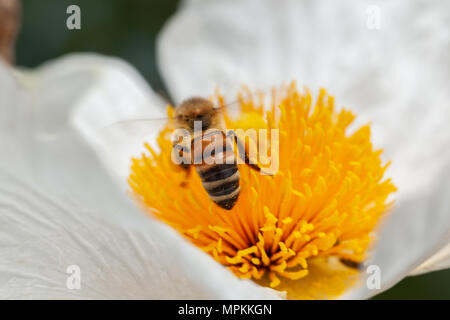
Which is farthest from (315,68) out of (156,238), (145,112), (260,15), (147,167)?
(156,238)

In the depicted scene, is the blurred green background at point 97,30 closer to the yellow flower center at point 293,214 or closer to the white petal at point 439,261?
the yellow flower center at point 293,214

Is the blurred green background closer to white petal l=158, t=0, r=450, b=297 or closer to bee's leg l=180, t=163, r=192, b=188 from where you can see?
white petal l=158, t=0, r=450, b=297

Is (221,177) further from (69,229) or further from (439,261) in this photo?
(439,261)

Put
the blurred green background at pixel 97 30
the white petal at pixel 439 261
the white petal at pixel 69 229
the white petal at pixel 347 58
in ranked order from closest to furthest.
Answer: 1. the white petal at pixel 69 229
2. the white petal at pixel 439 261
3. the white petal at pixel 347 58
4. the blurred green background at pixel 97 30

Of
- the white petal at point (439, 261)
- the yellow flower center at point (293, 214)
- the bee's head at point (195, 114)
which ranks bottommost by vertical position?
the white petal at point (439, 261)

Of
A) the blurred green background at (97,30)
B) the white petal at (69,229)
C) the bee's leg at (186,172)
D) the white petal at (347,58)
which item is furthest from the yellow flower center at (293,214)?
the blurred green background at (97,30)

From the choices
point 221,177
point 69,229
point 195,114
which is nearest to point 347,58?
point 195,114
